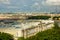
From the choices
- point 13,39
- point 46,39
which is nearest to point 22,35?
point 13,39

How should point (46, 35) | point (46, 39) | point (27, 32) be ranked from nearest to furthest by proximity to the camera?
1. point (46, 39)
2. point (46, 35)
3. point (27, 32)

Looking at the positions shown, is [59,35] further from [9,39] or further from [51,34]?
[9,39]

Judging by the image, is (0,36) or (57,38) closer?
(57,38)

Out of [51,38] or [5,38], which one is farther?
[5,38]

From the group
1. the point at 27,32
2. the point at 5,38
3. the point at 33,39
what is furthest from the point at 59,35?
the point at 27,32

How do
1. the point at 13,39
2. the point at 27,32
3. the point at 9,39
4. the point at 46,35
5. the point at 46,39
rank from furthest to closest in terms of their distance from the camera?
1. the point at 27,32
2. the point at 13,39
3. the point at 9,39
4. the point at 46,35
5. the point at 46,39

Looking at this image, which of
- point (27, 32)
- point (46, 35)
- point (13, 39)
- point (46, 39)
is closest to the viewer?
point (46, 39)

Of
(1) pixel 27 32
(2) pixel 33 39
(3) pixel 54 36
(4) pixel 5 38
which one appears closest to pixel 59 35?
(3) pixel 54 36

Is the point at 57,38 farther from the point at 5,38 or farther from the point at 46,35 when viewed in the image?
the point at 5,38

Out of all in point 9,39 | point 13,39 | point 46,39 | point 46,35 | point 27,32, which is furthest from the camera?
point 27,32
